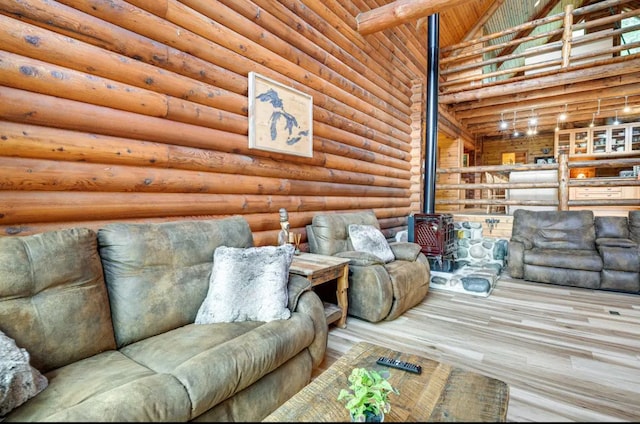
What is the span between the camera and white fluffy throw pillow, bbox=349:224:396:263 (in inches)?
125

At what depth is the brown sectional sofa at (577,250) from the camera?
3.61m

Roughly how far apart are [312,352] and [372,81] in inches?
153

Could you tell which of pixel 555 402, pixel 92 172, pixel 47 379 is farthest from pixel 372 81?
pixel 47 379

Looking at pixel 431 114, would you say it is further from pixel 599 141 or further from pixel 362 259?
pixel 599 141

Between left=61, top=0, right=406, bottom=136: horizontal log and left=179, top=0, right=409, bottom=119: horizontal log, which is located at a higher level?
left=179, top=0, right=409, bottom=119: horizontal log

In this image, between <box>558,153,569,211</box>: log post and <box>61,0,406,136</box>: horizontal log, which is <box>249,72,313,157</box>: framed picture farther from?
<box>558,153,569,211</box>: log post

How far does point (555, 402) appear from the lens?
1666mm

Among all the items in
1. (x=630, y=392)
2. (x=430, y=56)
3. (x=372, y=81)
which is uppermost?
(x=430, y=56)

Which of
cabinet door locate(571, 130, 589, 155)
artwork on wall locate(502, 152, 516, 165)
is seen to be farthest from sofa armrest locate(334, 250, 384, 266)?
artwork on wall locate(502, 152, 516, 165)

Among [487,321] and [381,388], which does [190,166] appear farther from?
[487,321]

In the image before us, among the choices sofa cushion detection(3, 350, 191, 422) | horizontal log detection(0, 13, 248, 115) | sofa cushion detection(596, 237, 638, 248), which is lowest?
sofa cushion detection(3, 350, 191, 422)

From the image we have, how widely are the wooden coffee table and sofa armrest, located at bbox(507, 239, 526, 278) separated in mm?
3468

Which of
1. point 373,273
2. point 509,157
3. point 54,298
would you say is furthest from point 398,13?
point 509,157

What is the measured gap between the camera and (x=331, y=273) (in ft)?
8.20
